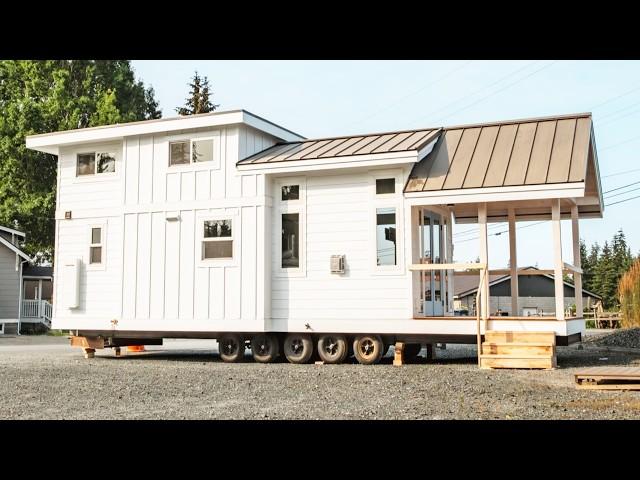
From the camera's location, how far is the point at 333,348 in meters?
13.7

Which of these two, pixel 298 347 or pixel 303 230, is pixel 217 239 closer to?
pixel 303 230

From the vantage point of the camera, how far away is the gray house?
29.6 m

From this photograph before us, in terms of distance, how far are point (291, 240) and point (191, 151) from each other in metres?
2.90

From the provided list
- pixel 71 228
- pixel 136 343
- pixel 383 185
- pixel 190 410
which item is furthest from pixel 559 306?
pixel 71 228

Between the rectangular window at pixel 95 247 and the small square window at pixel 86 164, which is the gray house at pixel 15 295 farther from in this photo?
the rectangular window at pixel 95 247

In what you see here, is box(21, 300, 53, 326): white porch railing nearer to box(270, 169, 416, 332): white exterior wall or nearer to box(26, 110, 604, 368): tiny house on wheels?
box(26, 110, 604, 368): tiny house on wheels

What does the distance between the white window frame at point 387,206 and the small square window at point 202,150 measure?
3.45 meters

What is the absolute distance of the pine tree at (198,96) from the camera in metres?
42.2

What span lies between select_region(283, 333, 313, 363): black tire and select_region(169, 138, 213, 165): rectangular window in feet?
13.2

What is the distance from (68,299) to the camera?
15.6 m

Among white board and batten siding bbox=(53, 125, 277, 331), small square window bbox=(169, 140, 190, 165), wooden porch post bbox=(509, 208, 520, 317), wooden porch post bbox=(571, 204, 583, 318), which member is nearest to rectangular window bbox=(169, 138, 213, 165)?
small square window bbox=(169, 140, 190, 165)
